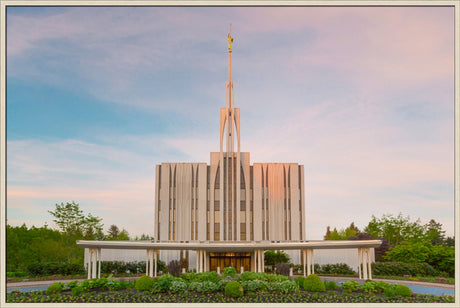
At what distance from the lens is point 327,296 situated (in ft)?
61.6

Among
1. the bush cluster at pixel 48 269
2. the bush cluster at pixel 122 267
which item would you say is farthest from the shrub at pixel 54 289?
the bush cluster at pixel 122 267

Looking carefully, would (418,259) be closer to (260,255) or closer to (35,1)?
(260,255)

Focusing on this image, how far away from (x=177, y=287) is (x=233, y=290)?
2.66 metres

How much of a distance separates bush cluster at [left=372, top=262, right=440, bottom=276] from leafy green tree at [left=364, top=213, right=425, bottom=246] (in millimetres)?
26103

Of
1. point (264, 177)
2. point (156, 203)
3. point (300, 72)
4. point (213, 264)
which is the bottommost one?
point (213, 264)

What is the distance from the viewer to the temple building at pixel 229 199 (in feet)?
141

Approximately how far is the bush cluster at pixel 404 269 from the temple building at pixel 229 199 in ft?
31.5

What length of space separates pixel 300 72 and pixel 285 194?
15.2 m

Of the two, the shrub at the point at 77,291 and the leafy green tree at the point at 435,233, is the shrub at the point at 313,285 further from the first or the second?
the leafy green tree at the point at 435,233

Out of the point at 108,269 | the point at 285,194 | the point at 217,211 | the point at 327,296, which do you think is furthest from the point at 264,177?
the point at 327,296

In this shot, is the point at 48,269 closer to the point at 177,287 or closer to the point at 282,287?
the point at 177,287

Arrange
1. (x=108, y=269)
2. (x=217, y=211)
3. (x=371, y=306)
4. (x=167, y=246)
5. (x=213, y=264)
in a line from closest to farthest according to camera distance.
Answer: (x=371, y=306) < (x=167, y=246) < (x=108, y=269) < (x=213, y=264) < (x=217, y=211)

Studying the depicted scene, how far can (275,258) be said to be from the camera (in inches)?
1626

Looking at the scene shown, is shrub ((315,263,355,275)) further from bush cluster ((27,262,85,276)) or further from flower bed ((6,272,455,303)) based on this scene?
bush cluster ((27,262,85,276))
